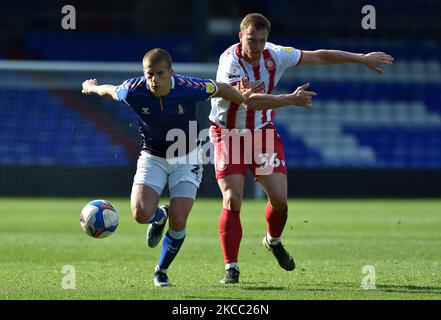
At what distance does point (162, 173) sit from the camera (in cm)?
796

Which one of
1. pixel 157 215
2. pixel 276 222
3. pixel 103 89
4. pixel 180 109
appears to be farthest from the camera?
pixel 276 222

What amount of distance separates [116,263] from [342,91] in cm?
1734

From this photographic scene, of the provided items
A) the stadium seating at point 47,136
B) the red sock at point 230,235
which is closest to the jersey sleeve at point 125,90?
the red sock at point 230,235

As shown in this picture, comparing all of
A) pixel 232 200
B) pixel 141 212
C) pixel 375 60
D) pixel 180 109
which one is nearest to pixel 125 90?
pixel 180 109

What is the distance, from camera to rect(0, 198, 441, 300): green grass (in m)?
7.32

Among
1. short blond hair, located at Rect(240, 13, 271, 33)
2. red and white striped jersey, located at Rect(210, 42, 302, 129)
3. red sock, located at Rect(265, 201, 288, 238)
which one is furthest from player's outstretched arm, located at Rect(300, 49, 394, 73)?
red sock, located at Rect(265, 201, 288, 238)

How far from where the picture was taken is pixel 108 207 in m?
8.05

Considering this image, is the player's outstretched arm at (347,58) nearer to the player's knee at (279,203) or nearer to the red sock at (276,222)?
the player's knee at (279,203)

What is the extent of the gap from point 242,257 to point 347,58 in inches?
116

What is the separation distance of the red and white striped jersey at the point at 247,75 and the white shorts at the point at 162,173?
2.41 ft

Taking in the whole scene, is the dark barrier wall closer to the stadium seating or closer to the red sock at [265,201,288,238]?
the stadium seating

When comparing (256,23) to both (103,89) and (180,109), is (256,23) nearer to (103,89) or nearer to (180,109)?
(180,109)

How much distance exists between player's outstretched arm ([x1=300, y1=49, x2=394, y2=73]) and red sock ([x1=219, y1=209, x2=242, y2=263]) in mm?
1581
